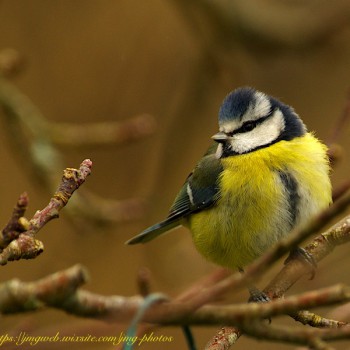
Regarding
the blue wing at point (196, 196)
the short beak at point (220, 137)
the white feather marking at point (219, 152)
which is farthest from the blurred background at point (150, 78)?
the short beak at point (220, 137)

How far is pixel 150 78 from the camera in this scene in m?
3.47

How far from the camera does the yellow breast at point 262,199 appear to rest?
82.8 inches

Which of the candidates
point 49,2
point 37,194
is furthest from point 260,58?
point 37,194

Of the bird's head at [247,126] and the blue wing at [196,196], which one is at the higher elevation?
the bird's head at [247,126]

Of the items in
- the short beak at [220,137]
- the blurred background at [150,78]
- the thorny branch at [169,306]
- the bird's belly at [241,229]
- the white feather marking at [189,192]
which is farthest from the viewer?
the blurred background at [150,78]

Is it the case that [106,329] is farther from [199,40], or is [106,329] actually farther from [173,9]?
[173,9]

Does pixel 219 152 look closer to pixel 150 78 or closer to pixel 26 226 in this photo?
pixel 150 78

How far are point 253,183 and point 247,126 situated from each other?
266mm

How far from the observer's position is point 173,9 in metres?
3.54

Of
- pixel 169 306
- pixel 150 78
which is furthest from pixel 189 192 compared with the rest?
pixel 169 306

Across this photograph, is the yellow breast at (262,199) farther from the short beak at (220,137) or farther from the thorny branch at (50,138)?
the thorny branch at (50,138)

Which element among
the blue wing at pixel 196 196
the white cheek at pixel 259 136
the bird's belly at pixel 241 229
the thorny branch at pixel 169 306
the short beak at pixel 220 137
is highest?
the short beak at pixel 220 137

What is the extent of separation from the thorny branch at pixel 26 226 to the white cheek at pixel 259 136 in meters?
1.11

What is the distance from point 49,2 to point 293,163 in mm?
1804
